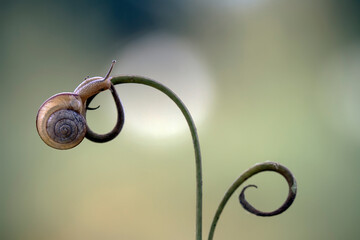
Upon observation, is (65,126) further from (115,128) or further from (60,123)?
(115,128)

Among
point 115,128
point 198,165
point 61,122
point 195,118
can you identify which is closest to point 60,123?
point 61,122

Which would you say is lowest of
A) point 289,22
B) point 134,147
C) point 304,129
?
point 134,147

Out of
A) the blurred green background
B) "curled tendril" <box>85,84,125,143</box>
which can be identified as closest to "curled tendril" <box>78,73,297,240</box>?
"curled tendril" <box>85,84,125,143</box>

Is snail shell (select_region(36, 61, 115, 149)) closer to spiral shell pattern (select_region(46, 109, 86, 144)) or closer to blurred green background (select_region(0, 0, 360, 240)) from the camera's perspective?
spiral shell pattern (select_region(46, 109, 86, 144))

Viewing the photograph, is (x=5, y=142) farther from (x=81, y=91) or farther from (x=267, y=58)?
(x=81, y=91)

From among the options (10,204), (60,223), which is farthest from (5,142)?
(60,223)
